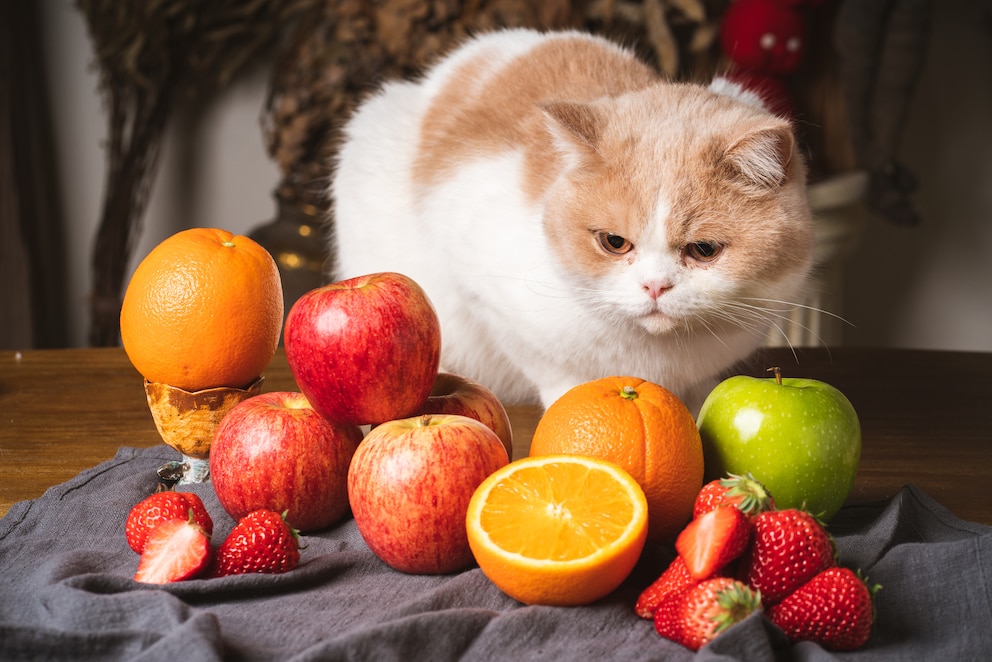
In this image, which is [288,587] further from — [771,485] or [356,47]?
[356,47]

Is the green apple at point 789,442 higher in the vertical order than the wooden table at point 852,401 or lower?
higher

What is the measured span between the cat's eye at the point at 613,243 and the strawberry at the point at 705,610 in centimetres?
46

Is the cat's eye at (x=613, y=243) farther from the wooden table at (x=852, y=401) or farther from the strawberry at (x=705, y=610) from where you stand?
the strawberry at (x=705, y=610)

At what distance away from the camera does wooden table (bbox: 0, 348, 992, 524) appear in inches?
43.4

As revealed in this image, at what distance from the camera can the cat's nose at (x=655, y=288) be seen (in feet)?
3.39

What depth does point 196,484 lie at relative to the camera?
3.53 feet

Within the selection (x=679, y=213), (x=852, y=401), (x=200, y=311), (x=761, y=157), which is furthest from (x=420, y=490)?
(x=852, y=401)

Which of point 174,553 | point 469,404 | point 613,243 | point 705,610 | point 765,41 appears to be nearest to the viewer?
point 705,610

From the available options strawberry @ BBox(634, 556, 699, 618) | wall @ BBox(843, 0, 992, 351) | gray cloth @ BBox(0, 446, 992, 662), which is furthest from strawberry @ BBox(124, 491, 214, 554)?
wall @ BBox(843, 0, 992, 351)

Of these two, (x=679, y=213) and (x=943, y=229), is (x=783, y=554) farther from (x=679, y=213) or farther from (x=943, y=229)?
(x=943, y=229)

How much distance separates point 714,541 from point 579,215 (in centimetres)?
51

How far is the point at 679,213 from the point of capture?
40.8 inches

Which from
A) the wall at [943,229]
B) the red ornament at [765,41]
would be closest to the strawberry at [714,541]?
the red ornament at [765,41]

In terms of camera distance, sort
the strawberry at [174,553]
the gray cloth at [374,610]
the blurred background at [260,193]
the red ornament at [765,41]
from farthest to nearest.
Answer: the blurred background at [260,193] < the red ornament at [765,41] < the strawberry at [174,553] < the gray cloth at [374,610]
